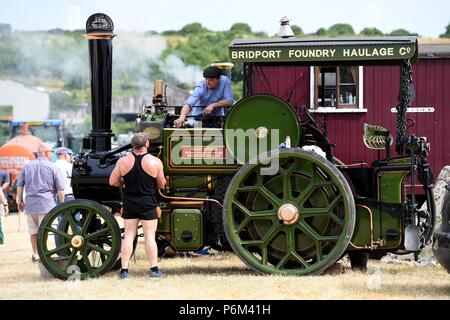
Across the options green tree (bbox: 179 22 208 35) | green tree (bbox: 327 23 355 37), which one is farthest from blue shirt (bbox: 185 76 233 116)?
green tree (bbox: 179 22 208 35)

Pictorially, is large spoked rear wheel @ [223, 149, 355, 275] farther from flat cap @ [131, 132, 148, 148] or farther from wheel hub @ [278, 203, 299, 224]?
flat cap @ [131, 132, 148, 148]

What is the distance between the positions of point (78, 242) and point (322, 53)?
2.92 m

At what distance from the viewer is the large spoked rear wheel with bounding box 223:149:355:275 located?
9375 millimetres

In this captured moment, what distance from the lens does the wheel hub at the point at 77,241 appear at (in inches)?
384

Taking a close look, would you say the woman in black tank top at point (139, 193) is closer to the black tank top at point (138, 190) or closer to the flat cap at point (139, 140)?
the black tank top at point (138, 190)

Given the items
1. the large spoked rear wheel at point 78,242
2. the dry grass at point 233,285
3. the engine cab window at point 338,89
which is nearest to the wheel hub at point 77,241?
the large spoked rear wheel at point 78,242

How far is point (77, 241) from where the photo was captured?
9789mm

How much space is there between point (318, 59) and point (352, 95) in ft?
20.2

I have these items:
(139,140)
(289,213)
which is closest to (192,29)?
(139,140)

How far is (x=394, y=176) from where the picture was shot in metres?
9.60

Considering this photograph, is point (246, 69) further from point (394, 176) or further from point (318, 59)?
point (394, 176)

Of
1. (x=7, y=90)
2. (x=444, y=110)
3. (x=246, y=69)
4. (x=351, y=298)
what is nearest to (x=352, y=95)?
(x=444, y=110)

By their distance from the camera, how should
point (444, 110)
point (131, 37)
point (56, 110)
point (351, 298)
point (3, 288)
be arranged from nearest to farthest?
point (351, 298), point (3, 288), point (444, 110), point (131, 37), point (56, 110)

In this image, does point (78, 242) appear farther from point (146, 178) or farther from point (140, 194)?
point (146, 178)
